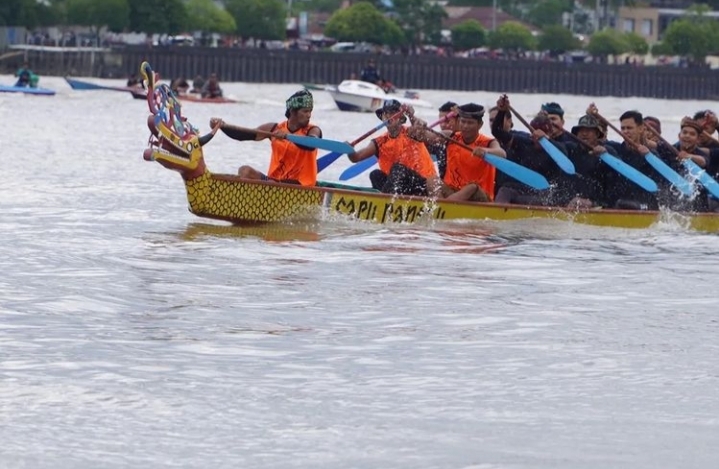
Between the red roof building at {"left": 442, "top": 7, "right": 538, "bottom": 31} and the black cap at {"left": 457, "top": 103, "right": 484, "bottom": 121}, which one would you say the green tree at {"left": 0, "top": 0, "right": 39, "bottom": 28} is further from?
the black cap at {"left": 457, "top": 103, "right": 484, "bottom": 121}

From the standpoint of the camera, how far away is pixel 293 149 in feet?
53.7

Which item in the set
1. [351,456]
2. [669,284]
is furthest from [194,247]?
[351,456]

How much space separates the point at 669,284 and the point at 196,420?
6.05 meters

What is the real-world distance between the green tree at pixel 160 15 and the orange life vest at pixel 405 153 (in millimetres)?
85913

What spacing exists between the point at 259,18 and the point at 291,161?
100.0 m

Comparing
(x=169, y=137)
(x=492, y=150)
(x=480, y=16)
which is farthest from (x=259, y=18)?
(x=169, y=137)

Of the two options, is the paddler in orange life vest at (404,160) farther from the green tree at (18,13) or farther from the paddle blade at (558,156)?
the green tree at (18,13)

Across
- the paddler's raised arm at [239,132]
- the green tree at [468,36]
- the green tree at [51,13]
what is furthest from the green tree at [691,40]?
the paddler's raised arm at [239,132]

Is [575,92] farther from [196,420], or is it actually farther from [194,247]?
[196,420]

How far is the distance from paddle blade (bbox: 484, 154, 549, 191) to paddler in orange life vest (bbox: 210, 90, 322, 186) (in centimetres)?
166

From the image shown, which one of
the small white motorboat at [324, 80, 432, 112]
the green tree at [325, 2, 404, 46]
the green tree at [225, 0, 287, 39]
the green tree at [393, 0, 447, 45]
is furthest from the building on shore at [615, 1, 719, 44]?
the small white motorboat at [324, 80, 432, 112]

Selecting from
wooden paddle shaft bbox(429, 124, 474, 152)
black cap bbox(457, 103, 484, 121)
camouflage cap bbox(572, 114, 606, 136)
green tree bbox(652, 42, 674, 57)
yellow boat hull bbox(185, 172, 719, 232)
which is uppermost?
green tree bbox(652, 42, 674, 57)

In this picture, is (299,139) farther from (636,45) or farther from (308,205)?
(636,45)

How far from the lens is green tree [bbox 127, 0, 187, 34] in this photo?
10169 centimetres
